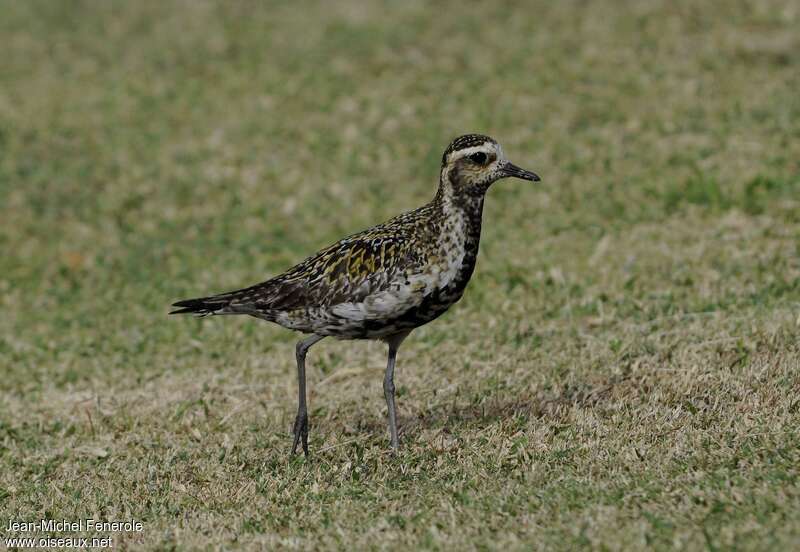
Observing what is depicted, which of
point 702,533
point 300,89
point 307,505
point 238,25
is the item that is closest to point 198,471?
point 307,505

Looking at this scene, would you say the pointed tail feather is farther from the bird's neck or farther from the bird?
the bird's neck

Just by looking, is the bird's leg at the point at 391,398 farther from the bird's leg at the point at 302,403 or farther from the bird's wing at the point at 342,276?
the bird's wing at the point at 342,276

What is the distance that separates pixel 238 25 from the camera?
59.6 ft

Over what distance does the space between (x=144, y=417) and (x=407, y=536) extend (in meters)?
3.40

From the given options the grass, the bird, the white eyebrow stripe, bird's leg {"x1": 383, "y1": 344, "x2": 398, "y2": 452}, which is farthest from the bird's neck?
the grass

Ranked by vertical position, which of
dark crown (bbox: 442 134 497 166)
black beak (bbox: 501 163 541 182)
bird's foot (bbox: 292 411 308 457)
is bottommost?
bird's foot (bbox: 292 411 308 457)

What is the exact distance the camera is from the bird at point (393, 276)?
7.27 m

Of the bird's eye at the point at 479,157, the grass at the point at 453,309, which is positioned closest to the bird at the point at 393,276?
the bird's eye at the point at 479,157

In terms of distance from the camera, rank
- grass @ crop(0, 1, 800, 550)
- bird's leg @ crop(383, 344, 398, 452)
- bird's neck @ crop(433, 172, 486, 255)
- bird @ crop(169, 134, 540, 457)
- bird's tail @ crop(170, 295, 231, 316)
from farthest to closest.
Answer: bird's tail @ crop(170, 295, 231, 316) → bird's leg @ crop(383, 344, 398, 452) → bird's neck @ crop(433, 172, 486, 255) → bird @ crop(169, 134, 540, 457) → grass @ crop(0, 1, 800, 550)

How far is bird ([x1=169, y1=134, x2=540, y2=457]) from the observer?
7.27m

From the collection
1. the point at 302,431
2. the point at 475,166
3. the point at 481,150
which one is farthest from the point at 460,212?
the point at 302,431

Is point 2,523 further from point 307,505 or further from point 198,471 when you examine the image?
point 307,505

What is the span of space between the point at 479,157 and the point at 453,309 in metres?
3.62

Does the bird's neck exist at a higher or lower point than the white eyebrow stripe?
lower
